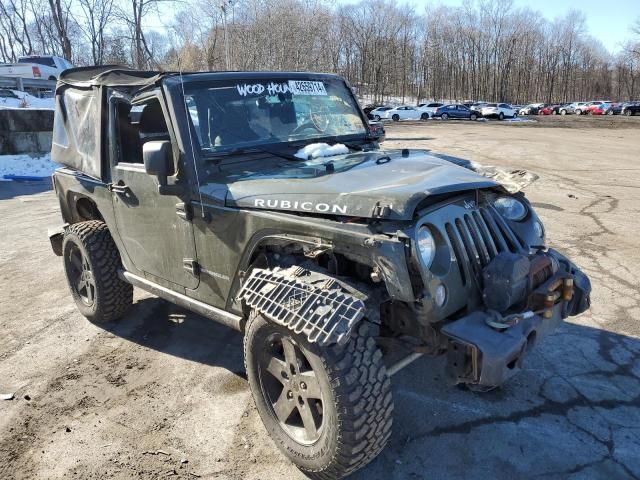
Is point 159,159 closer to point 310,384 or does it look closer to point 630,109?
point 310,384

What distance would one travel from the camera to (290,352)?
8.87 feet

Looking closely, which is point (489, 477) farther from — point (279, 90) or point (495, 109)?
point (495, 109)

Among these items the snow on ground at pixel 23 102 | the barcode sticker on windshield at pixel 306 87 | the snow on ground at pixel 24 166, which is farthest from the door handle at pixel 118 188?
the snow on ground at pixel 23 102

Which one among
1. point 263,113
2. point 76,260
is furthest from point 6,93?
point 263,113

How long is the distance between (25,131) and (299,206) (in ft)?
47.6

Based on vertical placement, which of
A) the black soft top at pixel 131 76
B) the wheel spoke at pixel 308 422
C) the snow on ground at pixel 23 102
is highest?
the snow on ground at pixel 23 102

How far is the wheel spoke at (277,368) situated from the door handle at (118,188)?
1880 millimetres

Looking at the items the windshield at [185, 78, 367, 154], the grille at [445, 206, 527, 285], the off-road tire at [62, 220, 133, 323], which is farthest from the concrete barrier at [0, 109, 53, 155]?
the grille at [445, 206, 527, 285]

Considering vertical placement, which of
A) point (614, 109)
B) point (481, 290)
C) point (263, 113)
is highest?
point (263, 113)

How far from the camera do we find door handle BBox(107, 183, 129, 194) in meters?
3.93

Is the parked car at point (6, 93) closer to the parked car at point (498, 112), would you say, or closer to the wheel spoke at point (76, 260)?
the wheel spoke at point (76, 260)

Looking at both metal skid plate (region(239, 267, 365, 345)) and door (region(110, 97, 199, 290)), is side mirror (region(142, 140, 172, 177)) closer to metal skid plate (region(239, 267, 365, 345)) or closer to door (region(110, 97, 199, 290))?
door (region(110, 97, 199, 290))

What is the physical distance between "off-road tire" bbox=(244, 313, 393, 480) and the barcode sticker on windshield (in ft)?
6.84

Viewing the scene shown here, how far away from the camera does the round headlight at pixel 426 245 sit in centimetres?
254
